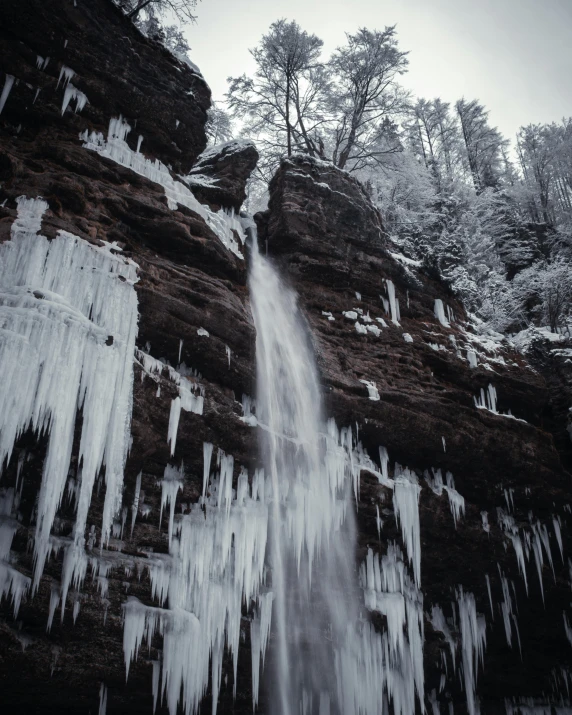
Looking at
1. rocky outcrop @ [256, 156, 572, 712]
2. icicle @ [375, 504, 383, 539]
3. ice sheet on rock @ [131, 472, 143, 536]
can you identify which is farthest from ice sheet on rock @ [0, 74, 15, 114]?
icicle @ [375, 504, 383, 539]

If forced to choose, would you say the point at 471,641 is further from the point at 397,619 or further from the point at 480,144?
the point at 480,144

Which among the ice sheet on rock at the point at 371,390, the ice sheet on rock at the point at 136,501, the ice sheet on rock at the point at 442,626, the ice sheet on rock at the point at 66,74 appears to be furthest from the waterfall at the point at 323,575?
the ice sheet on rock at the point at 66,74

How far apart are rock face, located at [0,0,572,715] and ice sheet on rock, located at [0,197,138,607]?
230mm

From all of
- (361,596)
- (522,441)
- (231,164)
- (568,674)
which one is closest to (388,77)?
(231,164)

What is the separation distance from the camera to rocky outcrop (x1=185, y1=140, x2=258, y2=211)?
8891 mm

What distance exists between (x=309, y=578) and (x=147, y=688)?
2.47 meters

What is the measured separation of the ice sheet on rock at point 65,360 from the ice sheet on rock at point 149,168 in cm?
216

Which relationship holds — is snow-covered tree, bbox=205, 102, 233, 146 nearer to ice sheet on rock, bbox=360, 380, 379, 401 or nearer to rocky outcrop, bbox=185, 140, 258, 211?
rocky outcrop, bbox=185, 140, 258, 211

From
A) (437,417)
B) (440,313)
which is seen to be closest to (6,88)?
(437,417)

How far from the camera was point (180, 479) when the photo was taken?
5.71 m

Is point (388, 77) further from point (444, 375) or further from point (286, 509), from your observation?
point (286, 509)

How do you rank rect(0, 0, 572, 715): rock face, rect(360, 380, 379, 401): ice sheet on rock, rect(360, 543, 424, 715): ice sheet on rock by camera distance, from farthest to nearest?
rect(360, 380, 379, 401): ice sheet on rock, rect(360, 543, 424, 715): ice sheet on rock, rect(0, 0, 572, 715): rock face

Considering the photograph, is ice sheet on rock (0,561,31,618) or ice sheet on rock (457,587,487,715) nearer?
ice sheet on rock (0,561,31,618)

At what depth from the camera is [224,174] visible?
9.46 meters
